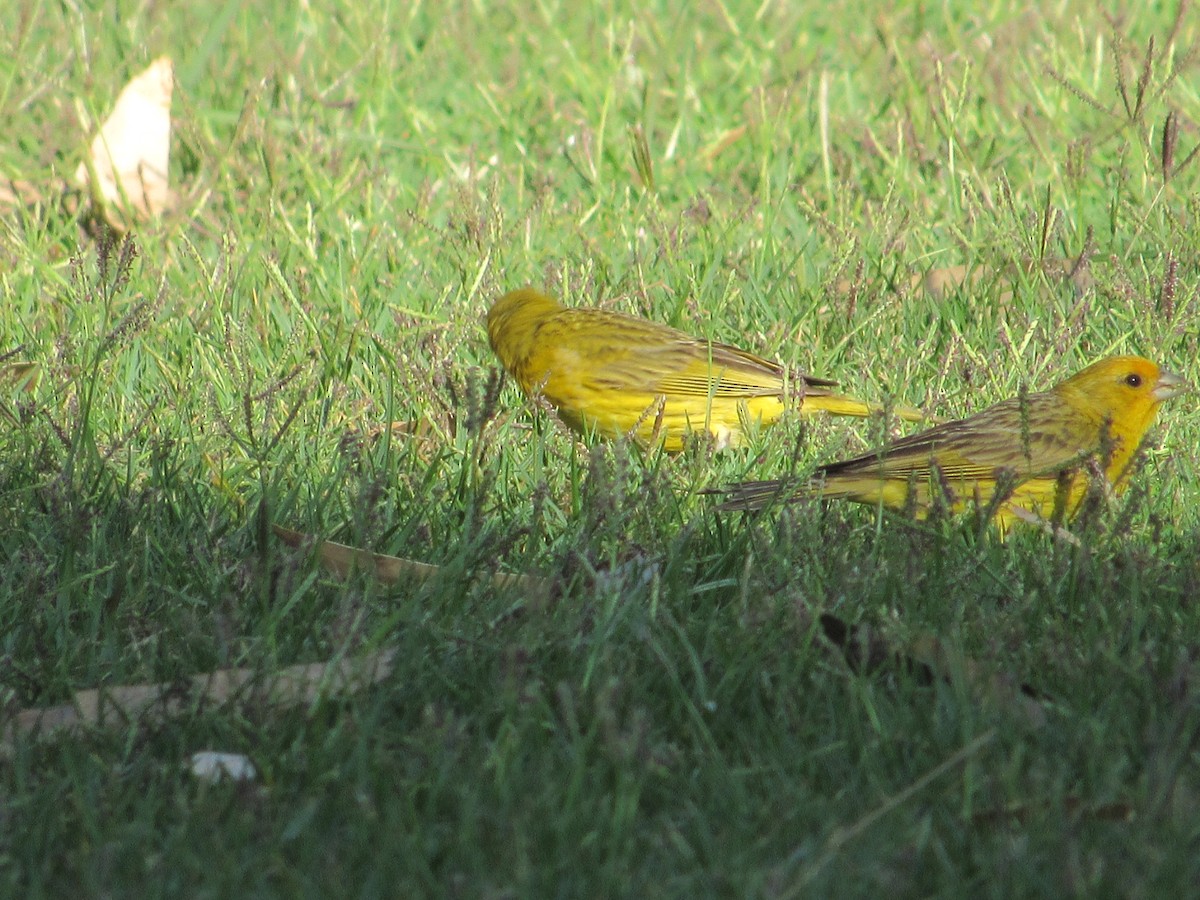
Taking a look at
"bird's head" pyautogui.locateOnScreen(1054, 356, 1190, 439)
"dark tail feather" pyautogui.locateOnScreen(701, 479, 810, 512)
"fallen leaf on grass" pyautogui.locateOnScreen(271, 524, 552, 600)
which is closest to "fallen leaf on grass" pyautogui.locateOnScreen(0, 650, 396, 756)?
"fallen leaf on grass" pyautogui.locateOnScreen(271, 524, 552, 600)

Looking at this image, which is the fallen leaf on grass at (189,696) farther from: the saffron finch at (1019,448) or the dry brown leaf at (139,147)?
the dry brown leaf at (139,147)

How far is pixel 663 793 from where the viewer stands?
9.43 ft

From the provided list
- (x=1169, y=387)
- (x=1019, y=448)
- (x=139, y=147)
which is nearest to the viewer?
(x=1019, y=448)

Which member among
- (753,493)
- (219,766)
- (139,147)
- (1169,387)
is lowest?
(219,766)

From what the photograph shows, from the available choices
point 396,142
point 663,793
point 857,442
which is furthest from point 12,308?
point 663,793

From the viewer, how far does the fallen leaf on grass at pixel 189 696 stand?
3096 mm

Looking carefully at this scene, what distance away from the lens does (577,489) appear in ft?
14.3

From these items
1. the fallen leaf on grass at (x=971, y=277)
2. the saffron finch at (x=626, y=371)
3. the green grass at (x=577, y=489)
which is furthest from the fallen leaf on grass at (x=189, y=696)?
the fallen leaf on grass at (x=971, y=277)

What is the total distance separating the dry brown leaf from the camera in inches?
287

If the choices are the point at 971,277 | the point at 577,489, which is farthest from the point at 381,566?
the point at 971,277

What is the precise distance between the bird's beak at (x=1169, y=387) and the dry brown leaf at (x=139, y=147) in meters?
4.23

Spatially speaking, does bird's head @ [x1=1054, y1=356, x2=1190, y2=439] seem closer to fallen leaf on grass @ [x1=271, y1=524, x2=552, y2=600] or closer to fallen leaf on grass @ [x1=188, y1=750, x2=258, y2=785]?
fallen leaf on grass @ [x1=271, y1=524, x2=552, y2=600]

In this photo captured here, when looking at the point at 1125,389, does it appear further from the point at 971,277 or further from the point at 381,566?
the point at 381,566

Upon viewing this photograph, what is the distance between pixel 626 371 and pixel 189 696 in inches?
121
